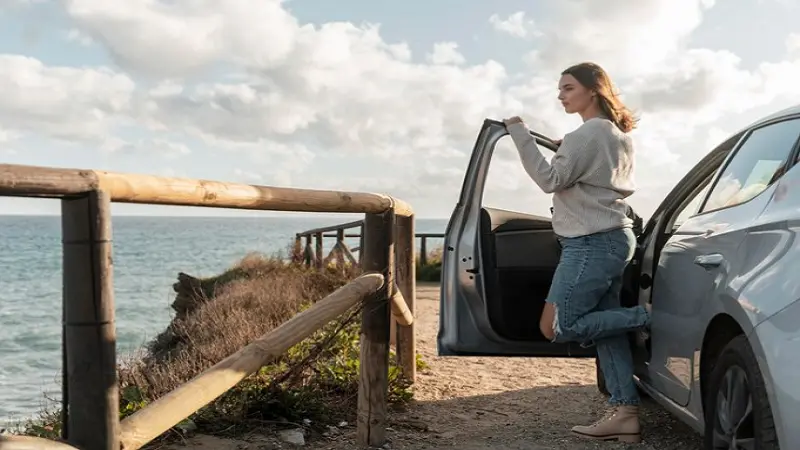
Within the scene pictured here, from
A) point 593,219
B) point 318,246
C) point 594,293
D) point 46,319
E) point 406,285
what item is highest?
point 593,219

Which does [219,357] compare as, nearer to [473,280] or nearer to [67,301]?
[473,280]

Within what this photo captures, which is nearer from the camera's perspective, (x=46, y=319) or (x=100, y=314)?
(x=100, y=314)

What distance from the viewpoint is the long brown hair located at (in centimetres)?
428

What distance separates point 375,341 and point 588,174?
52.8 inches

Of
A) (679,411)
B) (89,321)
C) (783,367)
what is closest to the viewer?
(89,321)

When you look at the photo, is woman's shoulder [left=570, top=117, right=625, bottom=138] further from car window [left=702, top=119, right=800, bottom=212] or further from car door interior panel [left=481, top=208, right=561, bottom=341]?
car door interior panel [left=481, top=208, right=561, bottom=341]

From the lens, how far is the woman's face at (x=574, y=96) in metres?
Answer: 4.30

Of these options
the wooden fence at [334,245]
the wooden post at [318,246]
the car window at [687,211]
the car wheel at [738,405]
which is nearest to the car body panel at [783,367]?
the car wheel at [738,405]

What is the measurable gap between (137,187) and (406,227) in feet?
12.6

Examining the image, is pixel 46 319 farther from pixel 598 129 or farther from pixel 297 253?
pixel 598 129

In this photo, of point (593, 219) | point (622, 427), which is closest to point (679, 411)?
point (622, 427)

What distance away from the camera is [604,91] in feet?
14.0

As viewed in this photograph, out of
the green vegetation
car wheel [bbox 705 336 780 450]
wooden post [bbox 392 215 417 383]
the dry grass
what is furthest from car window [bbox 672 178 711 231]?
the dry grass

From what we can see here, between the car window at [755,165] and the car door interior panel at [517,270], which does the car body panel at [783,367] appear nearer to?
the car window at [755,165]
